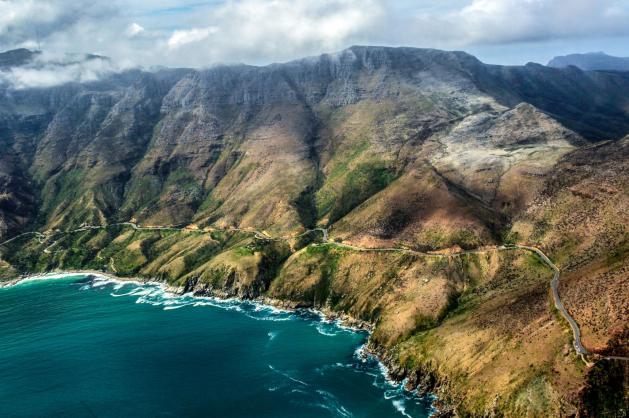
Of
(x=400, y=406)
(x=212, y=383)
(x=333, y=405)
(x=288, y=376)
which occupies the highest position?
(x=212, y=383)

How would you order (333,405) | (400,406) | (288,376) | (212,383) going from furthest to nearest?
1. (288,376)
2. (212,383)
3. (333,405)
4. (400,406)

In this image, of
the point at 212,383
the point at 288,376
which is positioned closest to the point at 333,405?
the point at 288,376

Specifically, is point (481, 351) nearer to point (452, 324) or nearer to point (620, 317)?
point (452, 324)

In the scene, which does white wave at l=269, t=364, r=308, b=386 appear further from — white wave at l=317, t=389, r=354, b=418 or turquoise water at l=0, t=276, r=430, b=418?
white wave at l=317, t=389, r=354, b=418

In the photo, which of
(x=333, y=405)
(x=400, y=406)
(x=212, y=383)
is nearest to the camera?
(x=400, y=406)

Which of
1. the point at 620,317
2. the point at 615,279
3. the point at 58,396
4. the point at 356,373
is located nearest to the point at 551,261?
the point at 615,279

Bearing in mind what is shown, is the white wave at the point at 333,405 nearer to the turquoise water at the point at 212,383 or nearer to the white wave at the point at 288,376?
the turquoise water at the point at 212,383

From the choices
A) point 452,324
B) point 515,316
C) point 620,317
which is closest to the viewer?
point 620,317

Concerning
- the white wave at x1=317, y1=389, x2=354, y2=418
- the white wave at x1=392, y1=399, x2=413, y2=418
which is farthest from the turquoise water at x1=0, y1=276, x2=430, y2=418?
the white wave at x1=317, y1=389, x2=354, y2=418

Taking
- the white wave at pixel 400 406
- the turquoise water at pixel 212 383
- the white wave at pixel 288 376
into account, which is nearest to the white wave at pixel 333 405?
the turquoise water at pixel 212 383

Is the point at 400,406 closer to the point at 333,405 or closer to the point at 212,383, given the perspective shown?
the point at 333,405

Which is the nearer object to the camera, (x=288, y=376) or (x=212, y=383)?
(x=212, y=383)
